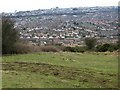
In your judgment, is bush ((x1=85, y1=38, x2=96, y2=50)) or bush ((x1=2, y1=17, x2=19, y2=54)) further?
bush ((x1=85, y1=38, x2=96, y2=50))

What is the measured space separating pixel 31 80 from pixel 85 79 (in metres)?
3.15

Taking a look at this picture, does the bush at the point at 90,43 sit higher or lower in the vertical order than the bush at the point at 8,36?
lower

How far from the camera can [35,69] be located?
20.5 m

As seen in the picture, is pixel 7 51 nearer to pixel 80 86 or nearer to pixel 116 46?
A: pixel 116 46

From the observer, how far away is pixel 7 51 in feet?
115

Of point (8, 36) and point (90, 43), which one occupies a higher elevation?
point (8, 36)

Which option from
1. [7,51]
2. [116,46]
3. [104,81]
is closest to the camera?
[104,81]

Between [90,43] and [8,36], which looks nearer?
[8,36]

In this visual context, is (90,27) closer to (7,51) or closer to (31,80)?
(7,51)

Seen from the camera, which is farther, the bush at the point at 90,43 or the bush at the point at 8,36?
the bush at the point at 90,43

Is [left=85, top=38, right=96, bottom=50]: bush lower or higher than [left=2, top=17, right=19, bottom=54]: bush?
lower

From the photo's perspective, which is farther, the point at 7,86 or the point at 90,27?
the point at 90,27

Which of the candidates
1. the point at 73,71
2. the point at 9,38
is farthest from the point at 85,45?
the point at 73,71

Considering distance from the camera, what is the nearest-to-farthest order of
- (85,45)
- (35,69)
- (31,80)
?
1. (31,80)
2. (35,69)
3. (85,45)
